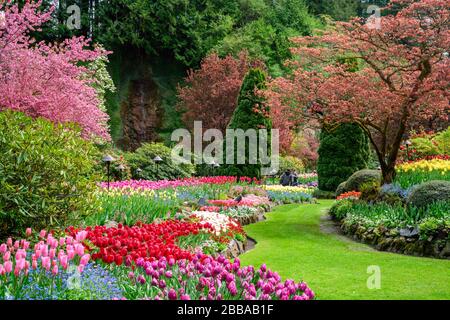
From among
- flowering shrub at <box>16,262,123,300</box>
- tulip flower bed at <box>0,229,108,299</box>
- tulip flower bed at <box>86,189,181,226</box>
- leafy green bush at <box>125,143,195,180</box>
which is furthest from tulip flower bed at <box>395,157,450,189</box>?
leafy green bush at <box>125,143,195,180</box>

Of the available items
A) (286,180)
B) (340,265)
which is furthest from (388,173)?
(286,180)

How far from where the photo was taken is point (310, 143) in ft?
119

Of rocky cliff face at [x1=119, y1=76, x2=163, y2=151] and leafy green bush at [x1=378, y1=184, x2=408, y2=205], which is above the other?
rocky cliff face at [x1=119, y1=76, x2=163, y2=151]

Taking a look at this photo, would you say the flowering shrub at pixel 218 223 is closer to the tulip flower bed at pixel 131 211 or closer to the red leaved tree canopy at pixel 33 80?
the tulip flower bed at pixel 131 211

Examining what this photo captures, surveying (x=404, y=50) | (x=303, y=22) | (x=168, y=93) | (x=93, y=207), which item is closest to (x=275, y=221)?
(x=404, y=50)

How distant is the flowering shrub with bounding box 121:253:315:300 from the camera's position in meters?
4.26

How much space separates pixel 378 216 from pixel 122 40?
83.5 feet

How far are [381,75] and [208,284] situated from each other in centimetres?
931

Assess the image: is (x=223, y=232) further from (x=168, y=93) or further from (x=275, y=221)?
(x=168, y=93)

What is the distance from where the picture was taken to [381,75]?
12086 mm

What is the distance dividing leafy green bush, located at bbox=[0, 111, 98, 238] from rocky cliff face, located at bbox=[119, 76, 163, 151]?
2529cm

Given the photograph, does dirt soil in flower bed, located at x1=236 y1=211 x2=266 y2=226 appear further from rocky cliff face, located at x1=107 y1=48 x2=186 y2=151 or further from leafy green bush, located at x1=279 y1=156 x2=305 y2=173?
rocky cliff face, located at x1=107 y1=48 x2=186 y2=151

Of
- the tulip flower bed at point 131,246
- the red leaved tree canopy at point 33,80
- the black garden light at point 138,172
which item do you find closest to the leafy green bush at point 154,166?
the black garden light at point 138,172
